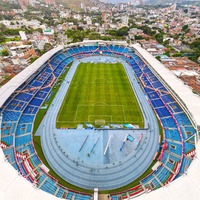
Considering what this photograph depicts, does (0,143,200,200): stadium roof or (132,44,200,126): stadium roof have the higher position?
(0,143,200,200): stadium roof

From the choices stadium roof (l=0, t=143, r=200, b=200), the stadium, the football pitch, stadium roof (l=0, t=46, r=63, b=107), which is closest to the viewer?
stadium roof (l=0, t=143, r=200, b=200)

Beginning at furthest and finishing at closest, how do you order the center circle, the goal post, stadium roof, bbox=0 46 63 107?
the center circle
stadium roof, bbox=0 46 63 107
the goal post

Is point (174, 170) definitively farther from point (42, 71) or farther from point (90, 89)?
point (42, 71)

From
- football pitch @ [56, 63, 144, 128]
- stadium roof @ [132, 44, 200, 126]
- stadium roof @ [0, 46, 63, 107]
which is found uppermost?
stadium roof @ [0, 46, 63, 107]

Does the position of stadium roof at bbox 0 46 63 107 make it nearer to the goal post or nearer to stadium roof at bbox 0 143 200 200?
stadium roof at bbox 0 143 200 200

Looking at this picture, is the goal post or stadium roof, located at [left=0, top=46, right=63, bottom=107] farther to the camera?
stadium roof, located at [left=0, top=46, right=63, bottom=107]

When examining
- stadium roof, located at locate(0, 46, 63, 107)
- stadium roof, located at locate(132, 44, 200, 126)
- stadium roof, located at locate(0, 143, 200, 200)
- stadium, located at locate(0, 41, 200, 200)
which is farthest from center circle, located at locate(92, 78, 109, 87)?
stadium roof, located at locate(0, 143, 200, 200)

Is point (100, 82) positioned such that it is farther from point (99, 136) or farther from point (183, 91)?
point (183, 91)
